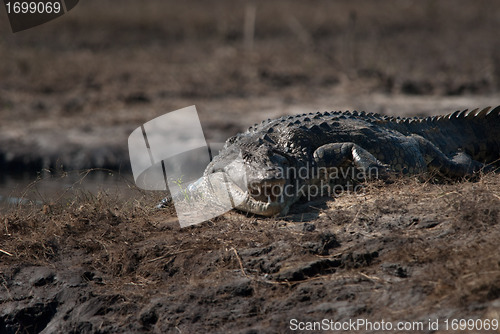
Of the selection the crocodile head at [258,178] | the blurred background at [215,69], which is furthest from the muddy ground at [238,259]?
the blurred background at [215,69]

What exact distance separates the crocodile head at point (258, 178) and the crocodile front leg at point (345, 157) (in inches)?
15.0

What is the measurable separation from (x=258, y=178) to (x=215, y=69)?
12.9 metres

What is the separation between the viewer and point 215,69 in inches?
696

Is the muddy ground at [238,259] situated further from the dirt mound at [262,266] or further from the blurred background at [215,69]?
the blurred background at [215,69]

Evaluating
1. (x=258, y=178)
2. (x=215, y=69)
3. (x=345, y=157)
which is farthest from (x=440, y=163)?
(x=215, y=69)

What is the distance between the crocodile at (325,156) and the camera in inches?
211

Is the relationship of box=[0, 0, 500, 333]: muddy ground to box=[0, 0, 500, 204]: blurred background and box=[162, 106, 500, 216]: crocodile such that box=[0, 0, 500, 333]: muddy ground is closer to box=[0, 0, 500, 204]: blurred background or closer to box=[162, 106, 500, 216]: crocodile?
box=[162, 106, 500, 216]: crocodile

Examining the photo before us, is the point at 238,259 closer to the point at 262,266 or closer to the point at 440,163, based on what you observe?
the point at 262,266

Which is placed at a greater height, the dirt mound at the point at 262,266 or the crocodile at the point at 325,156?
the crocodile at the point at 325,156

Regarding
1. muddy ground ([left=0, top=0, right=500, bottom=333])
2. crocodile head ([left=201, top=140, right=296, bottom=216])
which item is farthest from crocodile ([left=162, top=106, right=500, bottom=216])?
muddy ground ([left=0, top=0, right=500, bottom=333])

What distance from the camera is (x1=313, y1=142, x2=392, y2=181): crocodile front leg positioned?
5.84 metres

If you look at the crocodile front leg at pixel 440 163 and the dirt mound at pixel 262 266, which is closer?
the dirt mound at pixel 262 266

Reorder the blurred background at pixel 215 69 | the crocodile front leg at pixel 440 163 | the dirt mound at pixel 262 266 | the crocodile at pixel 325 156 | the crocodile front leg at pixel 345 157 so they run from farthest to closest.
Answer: the blurred background at pixel 215 69 < the crocodile front leg at pixel 440 163 < the crocodile front leg at pixel 345 157 < the crocodile at pixel 325 156 < the dirt mound at pixel 262 266

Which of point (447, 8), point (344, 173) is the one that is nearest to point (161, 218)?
point (344, 173)
